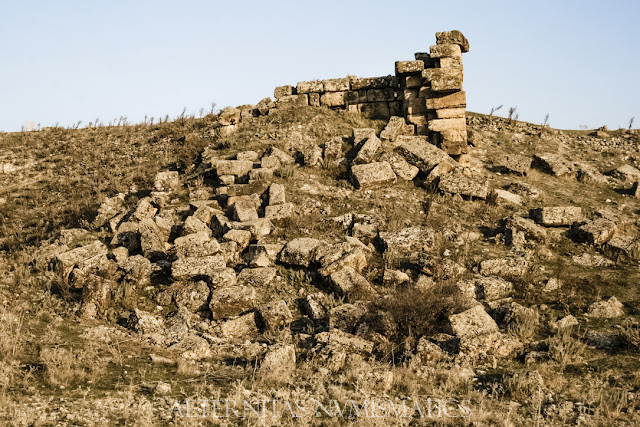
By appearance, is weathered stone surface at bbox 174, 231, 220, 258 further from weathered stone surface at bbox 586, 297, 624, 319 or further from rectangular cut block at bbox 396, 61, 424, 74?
rectangular cut block at bbox 396, 61, 424, 74

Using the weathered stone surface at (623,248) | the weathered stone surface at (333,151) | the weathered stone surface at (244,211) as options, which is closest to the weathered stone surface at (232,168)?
the weathered stone surface at (244,211)

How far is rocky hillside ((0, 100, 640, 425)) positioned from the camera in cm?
750

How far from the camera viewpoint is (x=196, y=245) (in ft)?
38.0

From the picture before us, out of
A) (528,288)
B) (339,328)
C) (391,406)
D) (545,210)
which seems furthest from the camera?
(545,210)

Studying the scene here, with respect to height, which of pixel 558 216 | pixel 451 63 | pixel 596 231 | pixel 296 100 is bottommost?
pixel 596 231

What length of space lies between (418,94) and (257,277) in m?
9.00

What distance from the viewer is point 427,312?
9.38 meters

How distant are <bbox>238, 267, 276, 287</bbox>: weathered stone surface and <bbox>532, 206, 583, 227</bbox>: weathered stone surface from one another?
6252 mm

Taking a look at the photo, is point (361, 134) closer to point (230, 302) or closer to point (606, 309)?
point (230, 302)

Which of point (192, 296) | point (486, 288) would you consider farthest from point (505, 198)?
point (192, 296)

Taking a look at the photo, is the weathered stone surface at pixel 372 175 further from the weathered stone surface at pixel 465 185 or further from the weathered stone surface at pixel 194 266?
the weathered stone surface at pixel 194 266

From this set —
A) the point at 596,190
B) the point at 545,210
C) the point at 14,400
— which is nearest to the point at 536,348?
the point at 545,210

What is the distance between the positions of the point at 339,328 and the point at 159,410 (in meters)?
3.32

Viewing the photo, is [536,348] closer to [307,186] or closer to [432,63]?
[307,186]
